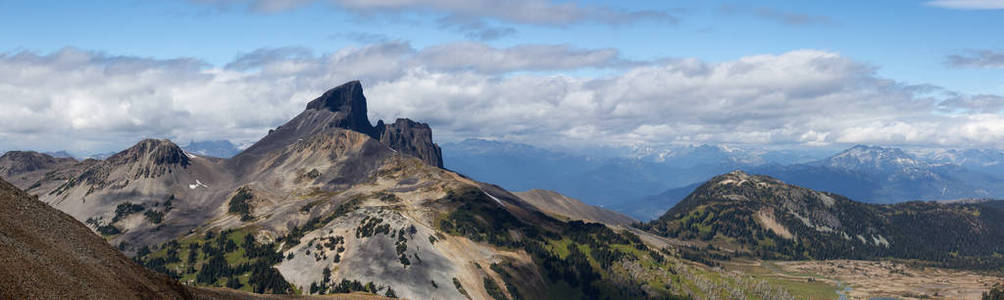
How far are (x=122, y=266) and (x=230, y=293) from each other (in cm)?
2423

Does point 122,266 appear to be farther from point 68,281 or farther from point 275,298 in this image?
point 275,298

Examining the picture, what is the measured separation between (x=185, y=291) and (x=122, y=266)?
9992 mm

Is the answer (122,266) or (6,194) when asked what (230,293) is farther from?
(6,194)

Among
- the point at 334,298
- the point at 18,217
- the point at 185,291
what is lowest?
the point at 334,298

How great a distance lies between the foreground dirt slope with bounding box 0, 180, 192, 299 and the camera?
51.5m

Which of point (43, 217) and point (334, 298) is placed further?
point (334, 298)

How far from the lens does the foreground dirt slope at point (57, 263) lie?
51469 mm

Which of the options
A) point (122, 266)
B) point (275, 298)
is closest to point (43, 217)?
point (122, 266)

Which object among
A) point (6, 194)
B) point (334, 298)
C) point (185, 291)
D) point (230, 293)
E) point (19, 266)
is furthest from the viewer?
point (334, 298)

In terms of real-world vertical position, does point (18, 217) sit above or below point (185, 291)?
above

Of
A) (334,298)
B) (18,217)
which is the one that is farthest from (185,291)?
(334,298)

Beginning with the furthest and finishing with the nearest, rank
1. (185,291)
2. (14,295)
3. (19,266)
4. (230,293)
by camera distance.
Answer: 1. (230,293)
2. (185,291)
3. (19,266)
4. (14,295)

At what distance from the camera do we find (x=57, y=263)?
56.5 m

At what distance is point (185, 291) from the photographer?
73.8 m
